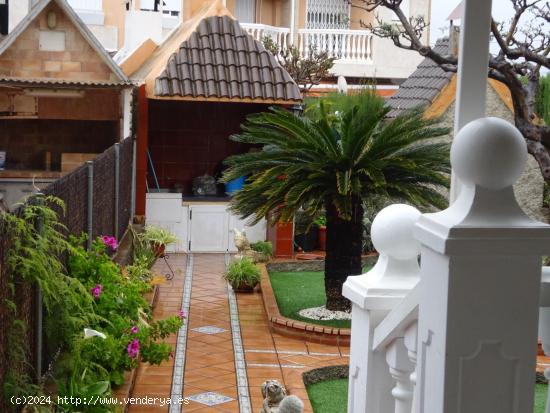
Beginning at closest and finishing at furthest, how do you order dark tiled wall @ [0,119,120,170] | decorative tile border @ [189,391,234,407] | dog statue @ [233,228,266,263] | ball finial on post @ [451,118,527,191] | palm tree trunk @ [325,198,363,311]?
1. ball finial on post @ [451,118,527,191]
2. decorative tile border @ [189,391,234,407]
3. palm tree trunk @ [325,198,363,311]
4. dog statue @ [233,228,266,263]
5. dark tiled wall @ [0,119,120,170]

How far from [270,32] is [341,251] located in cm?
1804

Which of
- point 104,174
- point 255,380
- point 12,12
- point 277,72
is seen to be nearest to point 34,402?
point 255,380

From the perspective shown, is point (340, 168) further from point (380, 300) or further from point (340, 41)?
point (340, 41)

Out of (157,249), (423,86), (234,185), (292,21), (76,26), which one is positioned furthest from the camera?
(292,21)

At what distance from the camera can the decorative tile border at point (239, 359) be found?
7.37 metres

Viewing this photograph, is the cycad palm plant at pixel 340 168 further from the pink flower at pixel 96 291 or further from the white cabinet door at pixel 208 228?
the white cabinet door at pixel 208 228

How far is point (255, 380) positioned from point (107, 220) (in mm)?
3188

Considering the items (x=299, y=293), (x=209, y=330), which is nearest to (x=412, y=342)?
(x=209, y=330)

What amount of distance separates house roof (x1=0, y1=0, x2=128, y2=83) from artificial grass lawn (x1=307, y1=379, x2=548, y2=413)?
23.9 ft

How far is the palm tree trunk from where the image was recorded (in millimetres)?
10164

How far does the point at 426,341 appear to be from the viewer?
195 cm

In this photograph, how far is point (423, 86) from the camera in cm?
1678

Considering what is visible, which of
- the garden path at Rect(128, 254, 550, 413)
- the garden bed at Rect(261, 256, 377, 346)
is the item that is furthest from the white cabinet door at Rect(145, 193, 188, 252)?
the garden path at Rect(128, 254, 550, 413)

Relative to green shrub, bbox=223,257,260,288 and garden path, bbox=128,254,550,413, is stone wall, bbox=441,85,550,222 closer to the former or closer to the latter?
green shrub, bbox=223,257,260,288
